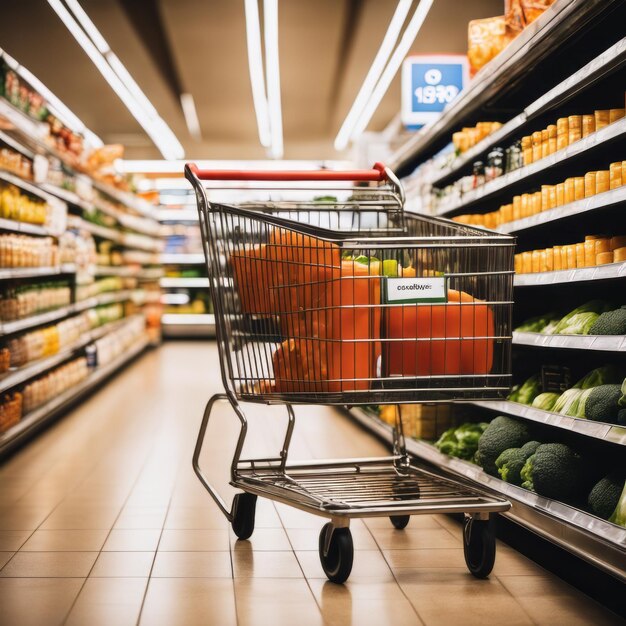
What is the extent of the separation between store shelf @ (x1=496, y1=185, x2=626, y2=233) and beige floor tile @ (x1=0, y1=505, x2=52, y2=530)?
217 cm

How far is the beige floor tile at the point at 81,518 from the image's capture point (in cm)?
307

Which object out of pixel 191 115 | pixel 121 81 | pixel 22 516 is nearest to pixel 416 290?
pixel 22 516

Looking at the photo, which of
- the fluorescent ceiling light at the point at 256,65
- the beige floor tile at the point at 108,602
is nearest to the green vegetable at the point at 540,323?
the beige floor tile at the point at 108,602

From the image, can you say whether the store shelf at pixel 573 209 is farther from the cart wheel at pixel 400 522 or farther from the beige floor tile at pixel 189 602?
the beige floor tile at pixel 189 602

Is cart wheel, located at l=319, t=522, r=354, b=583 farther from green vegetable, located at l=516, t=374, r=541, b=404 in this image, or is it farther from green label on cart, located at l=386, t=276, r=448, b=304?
green vegetable, located at l=516, t=374, r=541, b=404

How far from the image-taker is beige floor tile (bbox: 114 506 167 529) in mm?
3098

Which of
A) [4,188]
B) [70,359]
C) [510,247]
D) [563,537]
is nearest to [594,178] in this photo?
[510,247]

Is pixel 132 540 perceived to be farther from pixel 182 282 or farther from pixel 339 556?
pixel 182 282

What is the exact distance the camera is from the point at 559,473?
2621 millimetres

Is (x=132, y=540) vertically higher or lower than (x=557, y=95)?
lower

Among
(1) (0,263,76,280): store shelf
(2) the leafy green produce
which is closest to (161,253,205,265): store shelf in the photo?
(1) (0,263,76,280): store shelf

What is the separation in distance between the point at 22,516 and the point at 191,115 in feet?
32.3

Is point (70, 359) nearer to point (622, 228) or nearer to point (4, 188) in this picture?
point (4, 188)

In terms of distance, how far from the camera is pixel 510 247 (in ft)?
8.35
